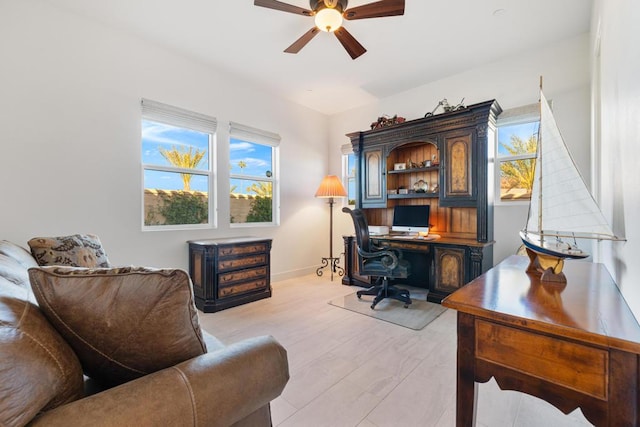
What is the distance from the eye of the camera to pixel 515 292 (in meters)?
1.13

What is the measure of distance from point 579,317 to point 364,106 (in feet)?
15.0

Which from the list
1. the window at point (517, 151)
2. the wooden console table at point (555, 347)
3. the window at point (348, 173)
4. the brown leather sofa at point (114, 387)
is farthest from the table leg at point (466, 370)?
the window at point (348, 173)

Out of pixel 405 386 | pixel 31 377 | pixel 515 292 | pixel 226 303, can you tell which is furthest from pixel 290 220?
pixel 31 377

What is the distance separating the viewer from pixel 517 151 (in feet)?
11.3

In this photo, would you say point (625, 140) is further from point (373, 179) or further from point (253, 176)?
point (253, 176)

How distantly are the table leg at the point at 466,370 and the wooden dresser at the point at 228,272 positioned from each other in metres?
2.71

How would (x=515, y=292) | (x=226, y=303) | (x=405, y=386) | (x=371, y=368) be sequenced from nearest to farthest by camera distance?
1. (x=515, y=292)
2. (x=405, y=386)
3. (x=371, y=368)
4. (x=226, y=303)

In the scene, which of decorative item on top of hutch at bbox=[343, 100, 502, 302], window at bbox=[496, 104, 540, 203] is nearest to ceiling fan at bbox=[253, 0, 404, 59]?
decorative item on top of hutch at bbox=[343, 100, 502, 302]

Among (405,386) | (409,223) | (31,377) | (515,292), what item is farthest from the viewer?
(409,223)

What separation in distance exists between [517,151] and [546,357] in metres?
3.31

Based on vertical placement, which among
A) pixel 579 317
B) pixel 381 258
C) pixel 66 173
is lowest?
pixel 381 258

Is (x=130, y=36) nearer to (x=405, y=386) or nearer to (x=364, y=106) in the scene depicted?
(x=364, y=106)

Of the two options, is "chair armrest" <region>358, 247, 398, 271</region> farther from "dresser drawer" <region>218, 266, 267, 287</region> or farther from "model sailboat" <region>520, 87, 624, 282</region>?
"model sailboat" <region>520, 87, 624, 282</region>

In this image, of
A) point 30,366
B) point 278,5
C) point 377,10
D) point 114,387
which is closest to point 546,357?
point 114,387
